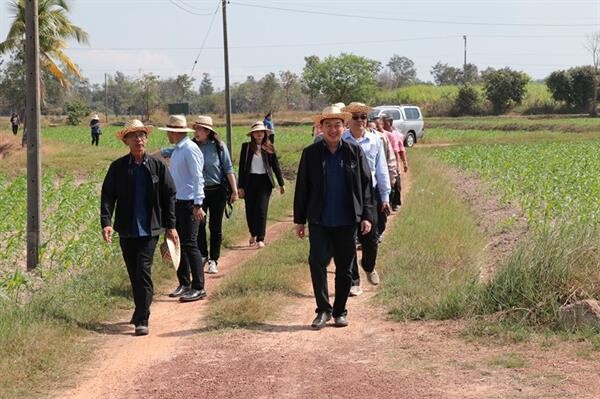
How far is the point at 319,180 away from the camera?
7000 millimetres

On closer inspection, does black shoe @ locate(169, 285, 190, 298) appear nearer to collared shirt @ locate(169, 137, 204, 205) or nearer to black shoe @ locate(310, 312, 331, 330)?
collared shirt @ locate(169, 137, 204, 205)

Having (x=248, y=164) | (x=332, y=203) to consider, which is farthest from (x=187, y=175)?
(x=248, y=164)

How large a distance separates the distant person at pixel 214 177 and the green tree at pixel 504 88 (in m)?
61.0

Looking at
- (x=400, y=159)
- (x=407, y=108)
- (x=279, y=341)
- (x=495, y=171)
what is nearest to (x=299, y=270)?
(x=279, y=341)

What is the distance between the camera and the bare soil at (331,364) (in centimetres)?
532

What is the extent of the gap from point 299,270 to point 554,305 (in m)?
3.41

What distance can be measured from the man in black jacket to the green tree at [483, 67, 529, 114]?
63199mm

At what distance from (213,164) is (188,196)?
1386mm

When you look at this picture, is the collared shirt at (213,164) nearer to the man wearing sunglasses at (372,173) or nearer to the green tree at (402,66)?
the man wearing sunglasses at (372,173)

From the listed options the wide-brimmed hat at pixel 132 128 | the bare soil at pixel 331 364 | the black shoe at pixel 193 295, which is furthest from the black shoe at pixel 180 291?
the wide-brimmed hat at pixel 132 128

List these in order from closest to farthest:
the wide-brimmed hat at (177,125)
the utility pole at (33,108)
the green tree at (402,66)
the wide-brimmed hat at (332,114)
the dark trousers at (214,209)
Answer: the wide-brimmed hat at (332,114) → the wide-brimmed hat at (177,125) → the utility pole at (33,108) → the dark trousers at (214,209) → the green tree at (402,66)

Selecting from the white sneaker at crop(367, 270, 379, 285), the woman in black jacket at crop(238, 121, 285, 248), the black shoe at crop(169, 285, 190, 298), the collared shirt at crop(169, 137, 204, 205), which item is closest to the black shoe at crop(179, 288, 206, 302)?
the black shoe at crop(169, 285, 190, 298)

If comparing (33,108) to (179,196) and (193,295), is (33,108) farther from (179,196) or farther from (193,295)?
(193,295)

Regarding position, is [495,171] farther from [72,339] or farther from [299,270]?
[72,339]
